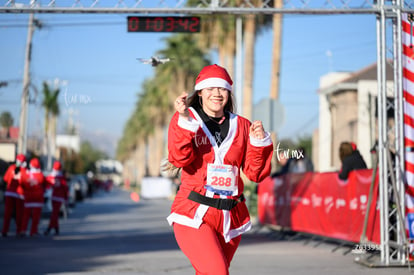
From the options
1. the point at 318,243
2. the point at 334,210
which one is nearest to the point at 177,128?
the point at 334,210

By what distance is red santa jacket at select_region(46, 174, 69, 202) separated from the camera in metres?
17.5

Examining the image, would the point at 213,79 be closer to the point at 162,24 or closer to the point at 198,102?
the point at 198,102

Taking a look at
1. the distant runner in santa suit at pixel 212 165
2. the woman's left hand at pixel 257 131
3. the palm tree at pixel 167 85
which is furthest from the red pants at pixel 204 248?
the palm tree at pixel 167 85

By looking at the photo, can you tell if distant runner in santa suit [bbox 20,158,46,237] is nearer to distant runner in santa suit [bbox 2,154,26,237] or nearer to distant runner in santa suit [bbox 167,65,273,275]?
distant runner in santa suit [bbox 2,154,26,237]

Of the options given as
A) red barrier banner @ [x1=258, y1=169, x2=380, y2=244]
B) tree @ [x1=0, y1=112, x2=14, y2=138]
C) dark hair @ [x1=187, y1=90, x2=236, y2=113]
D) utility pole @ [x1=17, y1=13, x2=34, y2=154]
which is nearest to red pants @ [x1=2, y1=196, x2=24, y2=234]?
red barrier banner @ [x1=258, y1=169, x2=380, y2=244]

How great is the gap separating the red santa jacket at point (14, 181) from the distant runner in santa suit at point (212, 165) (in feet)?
40.2

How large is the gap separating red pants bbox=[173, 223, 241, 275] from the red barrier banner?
6629mm

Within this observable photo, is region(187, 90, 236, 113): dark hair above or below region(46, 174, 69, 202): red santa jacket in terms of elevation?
above

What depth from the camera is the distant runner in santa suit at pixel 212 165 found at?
4.59 metres

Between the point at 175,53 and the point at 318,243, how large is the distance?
3437 cm

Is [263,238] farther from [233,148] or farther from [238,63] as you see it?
[238,63]

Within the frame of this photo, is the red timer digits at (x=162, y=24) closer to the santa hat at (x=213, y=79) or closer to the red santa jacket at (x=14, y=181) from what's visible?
the santa hat at (x=213, y=79)

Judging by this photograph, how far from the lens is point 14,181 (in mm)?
16641

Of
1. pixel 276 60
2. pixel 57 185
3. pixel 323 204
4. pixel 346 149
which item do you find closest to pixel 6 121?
pixel 276 60
